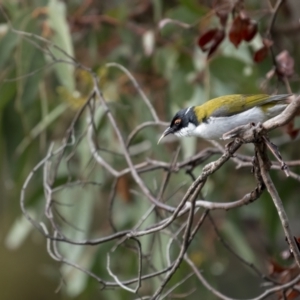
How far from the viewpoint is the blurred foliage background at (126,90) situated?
2.13m

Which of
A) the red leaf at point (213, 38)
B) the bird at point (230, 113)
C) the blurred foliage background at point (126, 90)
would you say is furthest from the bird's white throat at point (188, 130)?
the blurred foliage background at point (126, 90)

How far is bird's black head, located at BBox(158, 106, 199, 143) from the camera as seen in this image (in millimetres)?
1408

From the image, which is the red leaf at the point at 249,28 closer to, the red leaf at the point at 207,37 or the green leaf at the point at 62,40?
the red leaf at the point at 207,37

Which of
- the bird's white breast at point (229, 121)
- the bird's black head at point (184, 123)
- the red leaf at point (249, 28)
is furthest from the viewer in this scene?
the red leaf at point (249, 28)

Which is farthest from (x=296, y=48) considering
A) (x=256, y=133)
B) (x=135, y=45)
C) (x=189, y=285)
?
(x=256, y=133)

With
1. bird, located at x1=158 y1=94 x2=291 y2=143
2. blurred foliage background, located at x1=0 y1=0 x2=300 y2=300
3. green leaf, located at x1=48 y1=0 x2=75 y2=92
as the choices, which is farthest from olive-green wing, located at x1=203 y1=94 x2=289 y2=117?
green leaf, located at x1=48 y1=0 x2=75 y2=92

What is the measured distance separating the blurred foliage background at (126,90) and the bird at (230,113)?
0.65 m

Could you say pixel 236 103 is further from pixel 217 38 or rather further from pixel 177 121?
pixel 217 38

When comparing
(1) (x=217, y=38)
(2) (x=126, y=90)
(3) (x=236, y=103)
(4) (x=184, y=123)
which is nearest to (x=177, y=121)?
(4) (x=184, y=123)

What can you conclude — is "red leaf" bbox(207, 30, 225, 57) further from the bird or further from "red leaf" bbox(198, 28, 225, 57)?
the bird

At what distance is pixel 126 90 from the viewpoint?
99.9 inches

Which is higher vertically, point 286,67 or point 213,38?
point 213,38

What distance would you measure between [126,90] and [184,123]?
1126 millimetres

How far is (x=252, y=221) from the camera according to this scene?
3.18 meters
